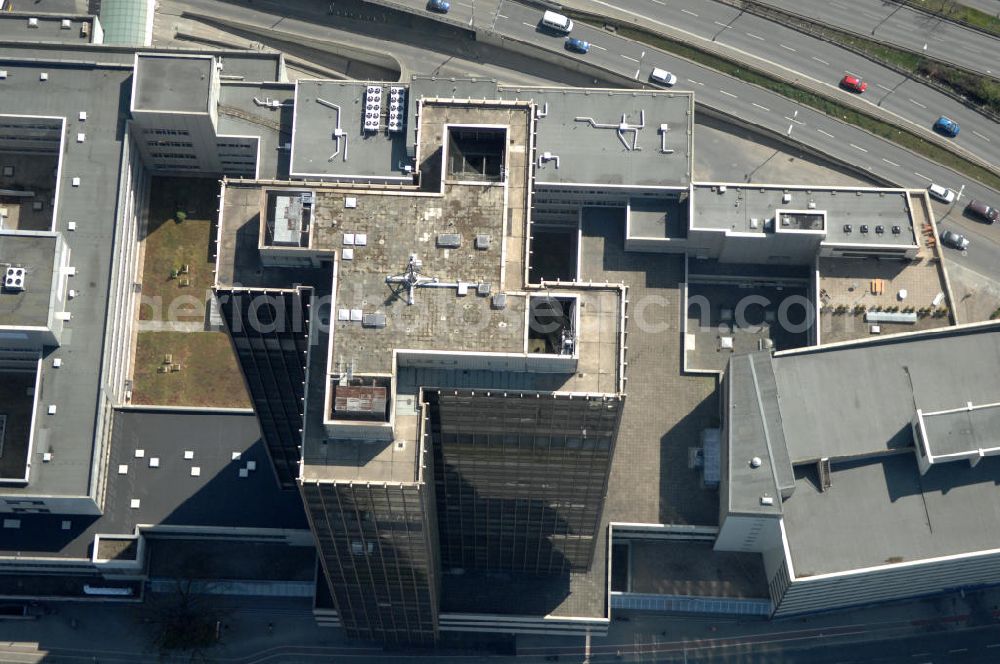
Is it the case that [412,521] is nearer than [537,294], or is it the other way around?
[537,294]

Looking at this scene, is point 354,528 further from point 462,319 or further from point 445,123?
point 445,123

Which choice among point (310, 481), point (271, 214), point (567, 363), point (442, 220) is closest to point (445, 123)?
point (442, 220)

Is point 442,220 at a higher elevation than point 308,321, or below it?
higher

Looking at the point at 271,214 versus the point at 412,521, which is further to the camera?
the point at 412,521

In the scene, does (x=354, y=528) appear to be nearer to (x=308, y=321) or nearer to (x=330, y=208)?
(x=308, y=321)

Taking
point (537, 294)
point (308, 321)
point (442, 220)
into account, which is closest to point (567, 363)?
point (537, 294)

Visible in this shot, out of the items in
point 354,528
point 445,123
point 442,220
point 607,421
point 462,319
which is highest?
point 445,123
